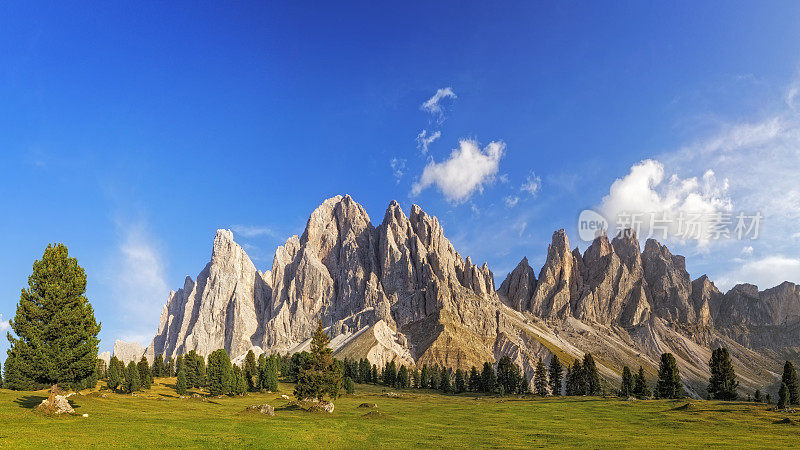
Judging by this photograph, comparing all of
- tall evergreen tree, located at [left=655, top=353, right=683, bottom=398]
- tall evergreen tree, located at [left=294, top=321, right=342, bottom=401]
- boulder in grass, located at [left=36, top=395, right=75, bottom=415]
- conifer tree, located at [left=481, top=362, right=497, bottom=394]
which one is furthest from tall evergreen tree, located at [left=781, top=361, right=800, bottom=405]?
boulder in grass, located at [left=36, top=395, right=75, bottom=415]

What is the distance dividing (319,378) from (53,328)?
4054 cm

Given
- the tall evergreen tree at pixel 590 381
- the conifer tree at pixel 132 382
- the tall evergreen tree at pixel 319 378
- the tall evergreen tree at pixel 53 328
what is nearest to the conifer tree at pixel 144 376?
the conifer tree at pixel 132 382

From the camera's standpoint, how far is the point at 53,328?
49312mm

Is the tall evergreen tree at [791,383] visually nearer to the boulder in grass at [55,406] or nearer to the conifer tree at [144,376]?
the boulder in grass at [55,406]

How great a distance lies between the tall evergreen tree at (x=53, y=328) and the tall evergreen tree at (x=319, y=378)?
3412 centimetres

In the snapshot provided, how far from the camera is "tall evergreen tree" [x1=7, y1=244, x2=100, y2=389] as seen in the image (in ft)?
158

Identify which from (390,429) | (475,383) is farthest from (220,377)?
(475,383)

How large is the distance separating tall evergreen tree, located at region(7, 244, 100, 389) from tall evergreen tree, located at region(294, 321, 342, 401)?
3412 cm

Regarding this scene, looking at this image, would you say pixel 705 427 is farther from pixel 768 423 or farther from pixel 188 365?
pixel 188 365

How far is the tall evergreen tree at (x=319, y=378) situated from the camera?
77.4m

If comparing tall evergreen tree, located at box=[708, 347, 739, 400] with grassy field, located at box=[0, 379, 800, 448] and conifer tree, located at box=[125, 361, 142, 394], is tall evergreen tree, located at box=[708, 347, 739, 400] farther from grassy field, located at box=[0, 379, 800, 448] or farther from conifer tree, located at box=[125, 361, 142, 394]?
conifer tree, located at box=[125, 361, 142, 394]

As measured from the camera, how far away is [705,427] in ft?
184

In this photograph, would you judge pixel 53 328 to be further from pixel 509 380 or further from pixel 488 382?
pixel 509 380

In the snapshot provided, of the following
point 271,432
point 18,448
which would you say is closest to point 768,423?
point 271,432
